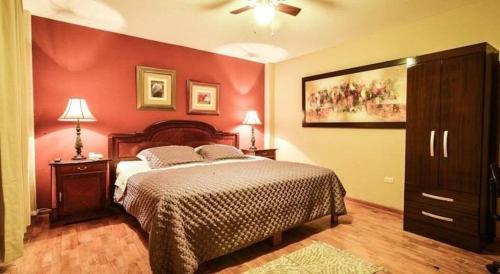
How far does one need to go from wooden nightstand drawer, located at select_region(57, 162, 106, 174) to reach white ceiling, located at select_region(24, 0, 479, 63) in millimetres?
1748

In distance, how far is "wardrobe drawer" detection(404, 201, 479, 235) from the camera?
7.72 feet

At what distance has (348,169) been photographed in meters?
4.04

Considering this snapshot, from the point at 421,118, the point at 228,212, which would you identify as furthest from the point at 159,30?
the point at 421,118

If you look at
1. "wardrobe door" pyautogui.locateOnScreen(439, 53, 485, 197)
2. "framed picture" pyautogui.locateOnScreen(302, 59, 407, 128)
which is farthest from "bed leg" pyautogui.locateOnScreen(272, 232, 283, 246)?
"framed picture" pyautogui.locateOnScreen(302, 59, 407, 128)

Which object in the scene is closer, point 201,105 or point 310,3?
point 310,3

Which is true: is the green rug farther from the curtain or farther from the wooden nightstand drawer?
the wooden nightstand drawer

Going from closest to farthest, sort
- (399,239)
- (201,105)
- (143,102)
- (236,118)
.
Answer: (399,239)
(143,102)
(201,105)
(236,118)

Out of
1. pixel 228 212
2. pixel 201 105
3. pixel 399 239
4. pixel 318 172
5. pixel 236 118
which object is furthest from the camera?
pixel 236 118

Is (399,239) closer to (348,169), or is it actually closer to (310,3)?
(348,169)

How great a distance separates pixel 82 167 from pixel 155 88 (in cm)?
150

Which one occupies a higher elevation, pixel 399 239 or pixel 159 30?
pixel 159 30

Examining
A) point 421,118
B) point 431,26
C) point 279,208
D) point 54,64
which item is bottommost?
point 279,208

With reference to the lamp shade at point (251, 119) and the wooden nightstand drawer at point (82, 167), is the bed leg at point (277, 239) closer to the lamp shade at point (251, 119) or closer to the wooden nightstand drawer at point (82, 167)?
the wooden nightstand drawer at point (82, 167)

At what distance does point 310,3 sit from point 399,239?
103 inches
